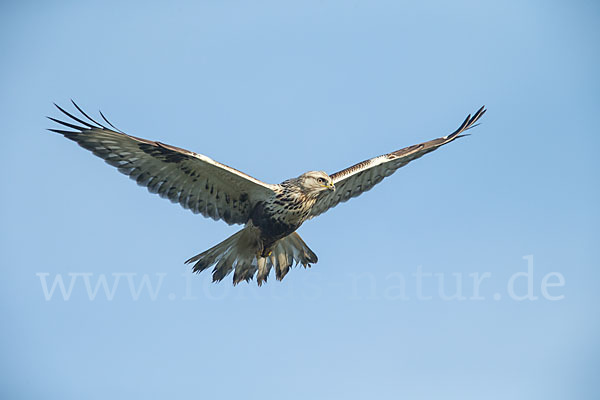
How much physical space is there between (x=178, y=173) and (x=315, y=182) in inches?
68.3

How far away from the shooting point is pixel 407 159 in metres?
11.4

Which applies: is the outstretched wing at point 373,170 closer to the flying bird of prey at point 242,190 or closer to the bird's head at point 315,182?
the flying bird of prey at point 242,190

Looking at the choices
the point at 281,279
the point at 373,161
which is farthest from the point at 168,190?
the point at 373,161

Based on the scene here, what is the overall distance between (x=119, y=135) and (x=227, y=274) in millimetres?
2448

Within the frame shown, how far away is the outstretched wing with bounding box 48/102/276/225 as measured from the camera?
9.75 metres

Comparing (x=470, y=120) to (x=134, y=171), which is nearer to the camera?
(x=134, y=171)

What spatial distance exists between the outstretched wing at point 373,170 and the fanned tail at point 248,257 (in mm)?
570

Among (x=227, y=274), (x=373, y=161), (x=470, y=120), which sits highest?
(x=470, y=120)

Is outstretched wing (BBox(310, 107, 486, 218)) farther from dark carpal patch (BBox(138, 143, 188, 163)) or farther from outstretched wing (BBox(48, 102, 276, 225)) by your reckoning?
A: dark carpal patch (BBox(138, 143, 188, 163))

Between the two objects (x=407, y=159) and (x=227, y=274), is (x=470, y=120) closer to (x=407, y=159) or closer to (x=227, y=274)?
(x=407, y=159)

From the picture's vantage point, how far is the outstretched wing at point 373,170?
36.2 ft

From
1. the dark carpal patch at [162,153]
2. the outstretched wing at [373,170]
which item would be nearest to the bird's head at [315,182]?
the outstretched wing at [373,170]

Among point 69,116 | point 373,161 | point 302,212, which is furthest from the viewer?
point 373,161

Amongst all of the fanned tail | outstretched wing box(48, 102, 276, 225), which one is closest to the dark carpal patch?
outstretched wing box(48, 102, 276, 225)
